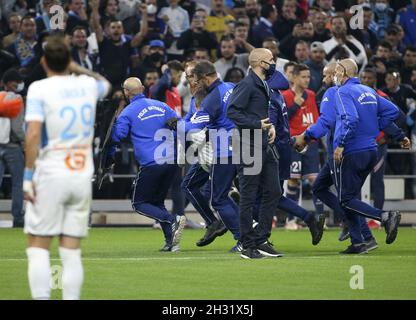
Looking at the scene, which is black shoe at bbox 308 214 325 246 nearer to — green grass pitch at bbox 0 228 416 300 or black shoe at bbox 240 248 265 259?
green grass pitch at bbox 0 228 416 300

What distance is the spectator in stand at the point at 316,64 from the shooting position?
2203 cm

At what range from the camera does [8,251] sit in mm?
15953

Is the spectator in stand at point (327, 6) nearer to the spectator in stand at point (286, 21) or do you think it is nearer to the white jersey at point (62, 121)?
the spectator in stand at point (286, 21)

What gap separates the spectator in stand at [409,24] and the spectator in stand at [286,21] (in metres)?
2.59

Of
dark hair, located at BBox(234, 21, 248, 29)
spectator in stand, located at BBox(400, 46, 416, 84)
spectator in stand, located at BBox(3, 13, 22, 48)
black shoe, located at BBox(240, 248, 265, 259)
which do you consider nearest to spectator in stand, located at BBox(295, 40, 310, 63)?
dark hair, located at BBox(234, 21, 248, 29)

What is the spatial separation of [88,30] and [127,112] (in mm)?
7730

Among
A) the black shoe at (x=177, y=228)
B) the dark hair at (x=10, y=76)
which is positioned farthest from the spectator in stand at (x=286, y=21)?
the black shoe at (x=177, y=228)

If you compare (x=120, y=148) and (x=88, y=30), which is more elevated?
(x=88, y=30)

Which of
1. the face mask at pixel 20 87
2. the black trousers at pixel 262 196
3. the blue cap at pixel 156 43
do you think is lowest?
the black trousers at pixel 262 196

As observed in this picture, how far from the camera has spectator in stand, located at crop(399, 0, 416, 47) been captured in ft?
83.8

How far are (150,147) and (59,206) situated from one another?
6.56 metres

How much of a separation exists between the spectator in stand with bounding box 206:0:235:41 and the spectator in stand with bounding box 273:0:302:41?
0.94m
